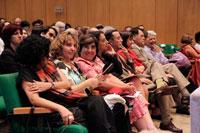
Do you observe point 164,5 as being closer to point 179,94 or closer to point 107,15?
point 107,15

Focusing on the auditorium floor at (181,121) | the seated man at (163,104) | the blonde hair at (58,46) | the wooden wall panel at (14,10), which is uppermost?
the wooden wall panel at (14,10)

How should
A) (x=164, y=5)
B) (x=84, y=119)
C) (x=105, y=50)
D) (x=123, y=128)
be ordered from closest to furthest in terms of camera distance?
(x=84, y=119)
(x=123, y=128)
(x=105, y=50)
(x=164, y=5)

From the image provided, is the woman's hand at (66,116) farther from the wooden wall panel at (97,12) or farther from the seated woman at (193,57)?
the wooden wall panel at (97,12)

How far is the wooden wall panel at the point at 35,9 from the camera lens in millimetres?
10977

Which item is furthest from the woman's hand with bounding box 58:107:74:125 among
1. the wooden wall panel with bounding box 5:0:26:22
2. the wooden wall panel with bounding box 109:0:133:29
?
the wooden wall panel with bounding box 5:0:26:22

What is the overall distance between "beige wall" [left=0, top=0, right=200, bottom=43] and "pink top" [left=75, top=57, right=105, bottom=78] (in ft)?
21.8

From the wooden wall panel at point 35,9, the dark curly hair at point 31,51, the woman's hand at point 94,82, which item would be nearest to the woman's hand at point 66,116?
the dark curly hair at point 31,51

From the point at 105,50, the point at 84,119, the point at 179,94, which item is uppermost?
the point at 105,50

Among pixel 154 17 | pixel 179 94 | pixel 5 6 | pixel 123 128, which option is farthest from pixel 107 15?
pixel 123 128

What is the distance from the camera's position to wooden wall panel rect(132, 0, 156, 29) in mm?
10484

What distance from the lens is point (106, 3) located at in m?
10.8

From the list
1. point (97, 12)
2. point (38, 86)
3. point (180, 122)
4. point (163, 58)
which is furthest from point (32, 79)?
point (97, 12)

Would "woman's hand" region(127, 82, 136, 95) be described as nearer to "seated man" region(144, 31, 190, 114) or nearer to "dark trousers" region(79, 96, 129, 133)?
"dark trousers" region(79, 96, 129, 133)

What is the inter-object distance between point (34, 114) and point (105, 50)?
183 cm
